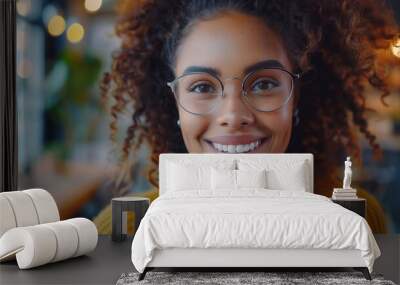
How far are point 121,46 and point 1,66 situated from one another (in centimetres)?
132

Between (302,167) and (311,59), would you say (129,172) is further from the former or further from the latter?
(311,59)

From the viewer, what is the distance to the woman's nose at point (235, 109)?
693 centimetres

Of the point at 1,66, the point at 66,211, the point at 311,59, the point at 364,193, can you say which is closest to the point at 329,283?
the point at 364,193

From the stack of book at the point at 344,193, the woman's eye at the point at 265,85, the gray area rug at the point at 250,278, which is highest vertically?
the woman's eye at the point at 265,85

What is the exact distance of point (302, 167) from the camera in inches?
258

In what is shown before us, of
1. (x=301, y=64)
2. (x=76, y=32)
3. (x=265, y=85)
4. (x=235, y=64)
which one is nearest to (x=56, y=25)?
(x=76, y=32)

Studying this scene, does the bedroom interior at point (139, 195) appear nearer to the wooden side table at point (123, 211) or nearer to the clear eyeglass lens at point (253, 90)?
the wooden side table at point (123, 211)

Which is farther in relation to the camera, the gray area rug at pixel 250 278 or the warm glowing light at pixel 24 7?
the warm glowing light at pixel 24 7

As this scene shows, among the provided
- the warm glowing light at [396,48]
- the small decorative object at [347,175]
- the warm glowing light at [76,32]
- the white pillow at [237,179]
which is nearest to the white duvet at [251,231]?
the white pillow at [237,179]

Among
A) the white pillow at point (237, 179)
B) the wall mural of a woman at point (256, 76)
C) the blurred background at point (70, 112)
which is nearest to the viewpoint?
the white pillow at point (237, 179)

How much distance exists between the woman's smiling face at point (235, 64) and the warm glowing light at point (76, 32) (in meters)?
1.15

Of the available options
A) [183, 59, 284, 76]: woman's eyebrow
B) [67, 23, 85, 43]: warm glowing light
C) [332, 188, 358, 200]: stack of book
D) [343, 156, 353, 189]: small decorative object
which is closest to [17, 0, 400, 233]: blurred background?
[67, 23, 85, 43]: warm glowing light

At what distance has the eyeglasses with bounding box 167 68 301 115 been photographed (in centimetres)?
694

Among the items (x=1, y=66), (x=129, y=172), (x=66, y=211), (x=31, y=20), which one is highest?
(x=31, y=20)
